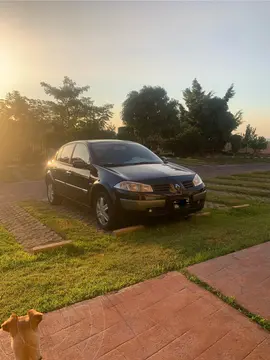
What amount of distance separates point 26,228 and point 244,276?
3648 mm

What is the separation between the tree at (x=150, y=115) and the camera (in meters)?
29.6

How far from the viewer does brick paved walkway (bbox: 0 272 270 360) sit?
1937 mm

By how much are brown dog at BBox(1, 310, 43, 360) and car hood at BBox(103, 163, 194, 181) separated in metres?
3.13

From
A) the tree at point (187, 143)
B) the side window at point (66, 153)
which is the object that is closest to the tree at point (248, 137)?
the tree at point (187, 143)

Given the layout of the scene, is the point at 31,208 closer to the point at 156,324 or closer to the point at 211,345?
the point at 156,324

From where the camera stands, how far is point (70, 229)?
4.76 meters

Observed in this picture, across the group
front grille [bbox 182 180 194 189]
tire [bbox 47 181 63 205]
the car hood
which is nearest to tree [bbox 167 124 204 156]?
tire [bbox 47 181 63 205]

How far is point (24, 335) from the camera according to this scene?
1.45m

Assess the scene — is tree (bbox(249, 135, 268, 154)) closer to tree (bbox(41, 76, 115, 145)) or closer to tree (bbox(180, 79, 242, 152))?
tree (bbox(180, 79, 242, 152))

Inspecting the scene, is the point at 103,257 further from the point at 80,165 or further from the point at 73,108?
the point at 73,108

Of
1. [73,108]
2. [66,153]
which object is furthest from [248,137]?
[66,153]

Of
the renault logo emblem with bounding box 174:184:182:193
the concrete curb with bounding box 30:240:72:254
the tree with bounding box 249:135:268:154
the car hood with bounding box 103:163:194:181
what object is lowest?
the concrete curb with bounding box 30:240:72:254

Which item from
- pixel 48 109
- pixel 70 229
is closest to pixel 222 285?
pixel 70 229

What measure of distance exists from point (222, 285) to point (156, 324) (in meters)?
0.91
